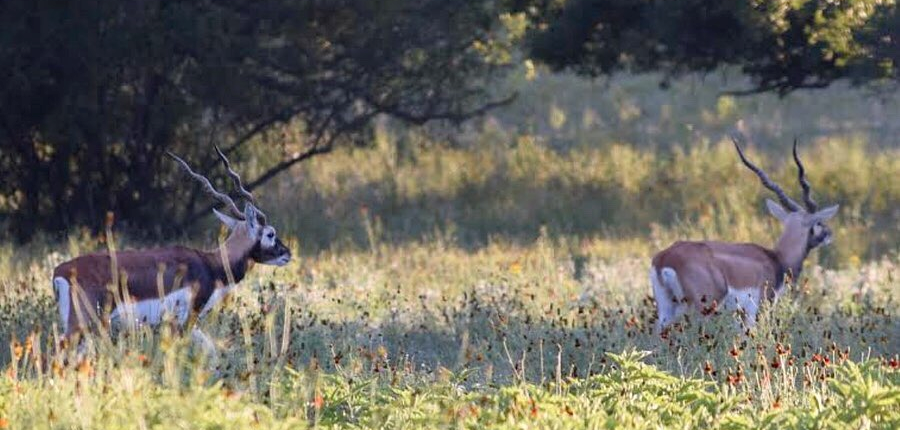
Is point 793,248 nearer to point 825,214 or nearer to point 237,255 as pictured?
point 825,214

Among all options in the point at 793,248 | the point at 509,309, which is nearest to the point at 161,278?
the point at 509,309

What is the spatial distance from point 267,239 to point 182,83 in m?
5.99

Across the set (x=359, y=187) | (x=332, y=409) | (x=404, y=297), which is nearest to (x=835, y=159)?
(x=359, y=187)

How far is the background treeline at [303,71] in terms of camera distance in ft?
43.4

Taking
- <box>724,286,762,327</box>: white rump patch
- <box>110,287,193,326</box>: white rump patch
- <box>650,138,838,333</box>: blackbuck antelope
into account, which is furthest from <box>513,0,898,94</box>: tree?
<box>110,287,193,326</box>: white rump patch

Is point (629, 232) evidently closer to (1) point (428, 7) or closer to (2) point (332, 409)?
(1) point (428, 7)

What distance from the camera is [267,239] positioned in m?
10.4

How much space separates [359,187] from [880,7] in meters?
9.33

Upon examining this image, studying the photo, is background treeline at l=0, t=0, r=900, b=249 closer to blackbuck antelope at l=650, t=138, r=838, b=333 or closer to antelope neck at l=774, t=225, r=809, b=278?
antelope neck at l=774, t=225, r=809, b=278

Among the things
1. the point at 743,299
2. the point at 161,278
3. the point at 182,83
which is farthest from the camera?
the point at 182,83

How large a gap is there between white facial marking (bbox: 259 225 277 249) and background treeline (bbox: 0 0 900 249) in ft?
13.5

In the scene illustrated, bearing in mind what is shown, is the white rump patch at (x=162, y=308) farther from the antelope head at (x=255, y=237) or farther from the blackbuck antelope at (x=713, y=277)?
the blackbuck antelope at (x=713, y=277)

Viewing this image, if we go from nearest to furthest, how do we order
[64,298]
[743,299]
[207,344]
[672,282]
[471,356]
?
[207,344] < [471,356] < [64,298] < [672,282] < [743,299]

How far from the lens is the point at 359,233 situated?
58.4 ft
